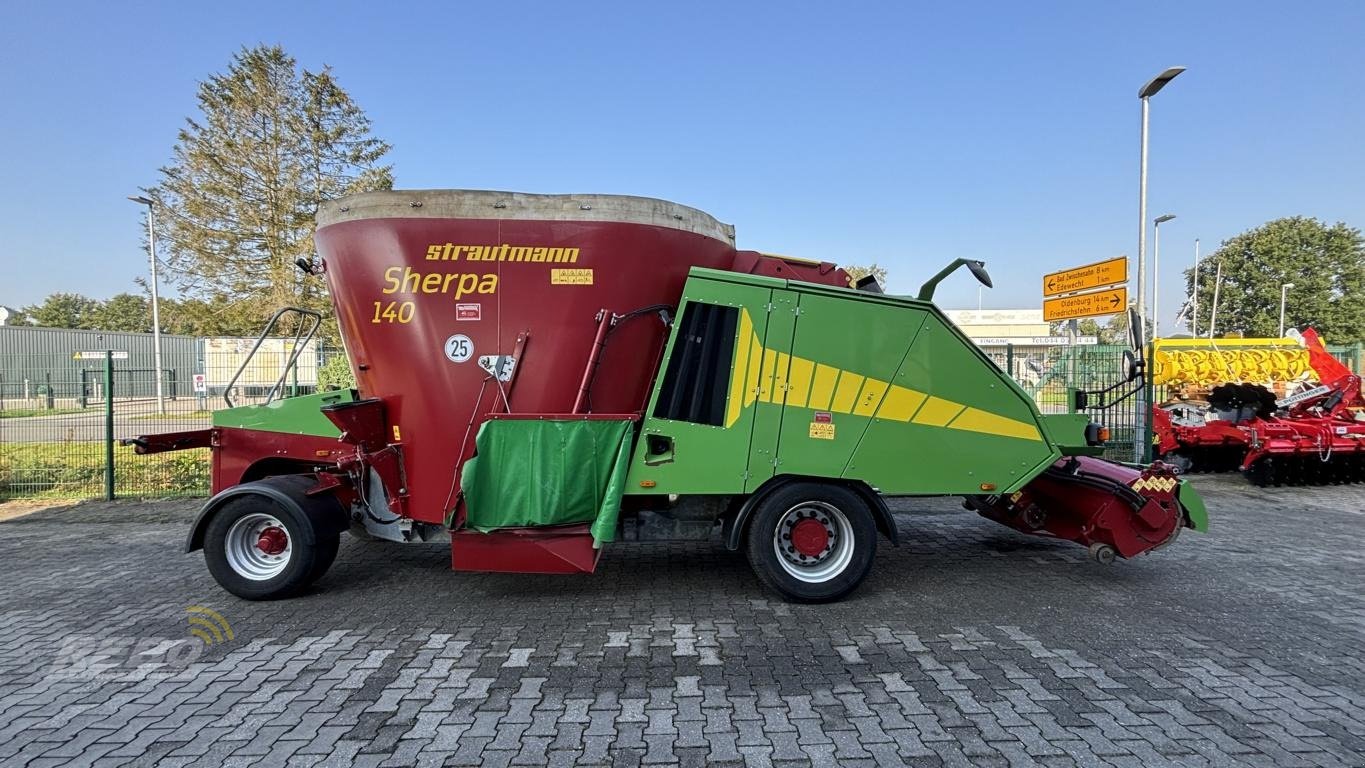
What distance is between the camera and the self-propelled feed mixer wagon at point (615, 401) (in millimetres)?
4379

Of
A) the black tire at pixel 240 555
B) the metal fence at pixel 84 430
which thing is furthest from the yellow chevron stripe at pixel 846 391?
the metal fence at pixel 84 430

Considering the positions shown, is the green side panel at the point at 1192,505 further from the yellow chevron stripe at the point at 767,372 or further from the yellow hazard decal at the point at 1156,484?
the yellow chevron stripe at the point at 767,372

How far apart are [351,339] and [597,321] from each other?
1.82m

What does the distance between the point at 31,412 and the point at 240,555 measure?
7.61 m

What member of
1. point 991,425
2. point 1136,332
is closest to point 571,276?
point 991,425

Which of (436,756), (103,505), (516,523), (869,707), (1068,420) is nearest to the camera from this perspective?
(436,756)

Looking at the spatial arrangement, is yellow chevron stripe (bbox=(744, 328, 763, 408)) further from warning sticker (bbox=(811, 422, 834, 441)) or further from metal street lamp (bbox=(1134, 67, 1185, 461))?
metal street lamp (bbox=(1134, 67, 1185, 461))

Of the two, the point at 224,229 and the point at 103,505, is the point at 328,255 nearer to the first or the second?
the point at 103,505

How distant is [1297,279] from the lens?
132 feet

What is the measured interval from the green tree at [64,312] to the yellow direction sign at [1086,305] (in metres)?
87.6

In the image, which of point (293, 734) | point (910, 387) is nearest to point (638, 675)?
point (293, 734)

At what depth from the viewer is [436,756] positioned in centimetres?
285

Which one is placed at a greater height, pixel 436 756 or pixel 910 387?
pixel 910 387

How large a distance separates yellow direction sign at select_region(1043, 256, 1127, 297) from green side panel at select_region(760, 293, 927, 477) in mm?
6390
